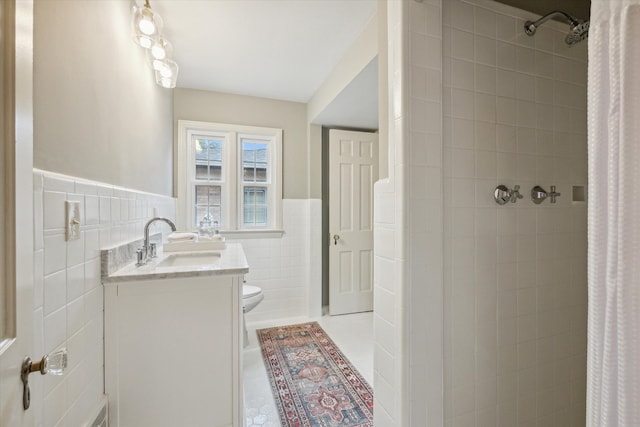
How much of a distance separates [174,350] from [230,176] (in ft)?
6.92

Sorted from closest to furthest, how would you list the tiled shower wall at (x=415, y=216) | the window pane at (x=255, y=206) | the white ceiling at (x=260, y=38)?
the tiled shower wall at (x=415, y=216) → the white ceiling at (x=260, y=38) → the window pane at (x=255, y=206)

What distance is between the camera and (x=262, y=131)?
307 centimetres

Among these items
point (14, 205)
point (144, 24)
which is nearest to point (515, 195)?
point (14, 205)

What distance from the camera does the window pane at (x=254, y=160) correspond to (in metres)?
3.14

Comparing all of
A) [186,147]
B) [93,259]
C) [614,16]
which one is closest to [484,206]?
[614,16]

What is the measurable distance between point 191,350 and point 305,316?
1.99 metres

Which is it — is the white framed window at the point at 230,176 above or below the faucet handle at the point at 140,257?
above

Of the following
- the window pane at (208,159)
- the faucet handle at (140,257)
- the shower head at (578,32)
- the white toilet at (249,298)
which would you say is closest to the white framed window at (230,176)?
the window pane at (208,159)

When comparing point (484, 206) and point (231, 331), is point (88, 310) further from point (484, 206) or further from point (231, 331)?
point (484, 206)

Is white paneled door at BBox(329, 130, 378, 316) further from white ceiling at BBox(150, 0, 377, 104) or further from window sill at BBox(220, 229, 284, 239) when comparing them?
white ceiling at BBox(150, 0, 377, 104)

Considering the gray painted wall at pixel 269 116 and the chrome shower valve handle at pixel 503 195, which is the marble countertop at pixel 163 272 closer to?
the chrome shower valve handle at pixel 503 195

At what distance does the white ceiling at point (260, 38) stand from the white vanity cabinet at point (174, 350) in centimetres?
169

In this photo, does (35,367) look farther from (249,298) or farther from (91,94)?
(249,298)

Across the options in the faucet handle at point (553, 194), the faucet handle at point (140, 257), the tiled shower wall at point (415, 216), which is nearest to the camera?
the tiled shower wall at point (415, 216)
